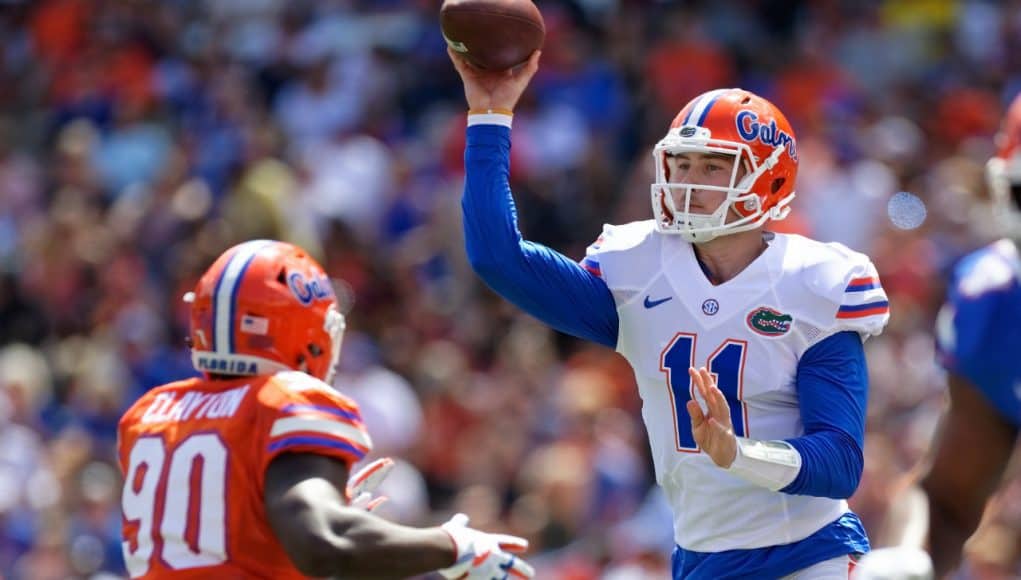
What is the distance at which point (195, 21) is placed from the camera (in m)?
14.0

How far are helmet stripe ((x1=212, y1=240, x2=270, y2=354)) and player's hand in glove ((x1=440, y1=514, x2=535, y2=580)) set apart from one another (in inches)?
29.0

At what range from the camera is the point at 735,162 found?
429 centimetres

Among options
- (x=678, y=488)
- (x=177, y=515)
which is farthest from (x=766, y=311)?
(x=177, y=515)

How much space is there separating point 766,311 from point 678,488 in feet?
1.66

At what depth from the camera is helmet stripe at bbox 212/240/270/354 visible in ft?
14.2

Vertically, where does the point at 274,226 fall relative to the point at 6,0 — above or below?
below

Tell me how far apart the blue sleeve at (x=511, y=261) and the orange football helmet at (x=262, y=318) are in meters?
0.44

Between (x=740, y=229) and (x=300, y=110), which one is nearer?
(x=740, y=229)

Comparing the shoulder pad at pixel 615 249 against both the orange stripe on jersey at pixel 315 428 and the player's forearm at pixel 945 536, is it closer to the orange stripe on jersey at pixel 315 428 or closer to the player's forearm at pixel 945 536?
the orange stripe on jersey at pixel 315 428

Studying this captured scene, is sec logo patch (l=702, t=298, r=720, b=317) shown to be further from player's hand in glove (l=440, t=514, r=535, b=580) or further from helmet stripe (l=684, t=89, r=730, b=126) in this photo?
player's hand in glove (l=440, t=514, r=535, b=580)

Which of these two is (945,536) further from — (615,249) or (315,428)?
(315,428)

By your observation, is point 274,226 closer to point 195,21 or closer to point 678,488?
point 195,21

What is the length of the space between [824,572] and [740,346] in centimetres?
58

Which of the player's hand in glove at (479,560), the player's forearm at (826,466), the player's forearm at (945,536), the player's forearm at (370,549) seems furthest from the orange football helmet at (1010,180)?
the player's forearm at (370,549)
